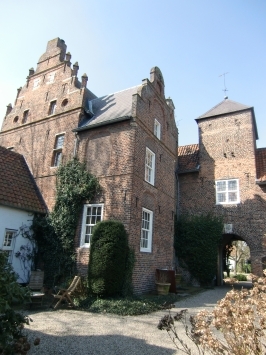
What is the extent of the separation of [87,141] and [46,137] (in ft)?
10.6

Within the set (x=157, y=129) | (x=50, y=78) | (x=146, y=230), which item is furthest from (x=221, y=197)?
(x=50, y=78)

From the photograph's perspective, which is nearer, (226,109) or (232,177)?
(232,177)

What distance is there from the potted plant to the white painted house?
6.13 meters

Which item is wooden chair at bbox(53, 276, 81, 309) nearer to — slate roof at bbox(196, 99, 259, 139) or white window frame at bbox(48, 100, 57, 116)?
white window frame at bbox(48, 100, 57, 116)

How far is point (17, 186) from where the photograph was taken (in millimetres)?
13094

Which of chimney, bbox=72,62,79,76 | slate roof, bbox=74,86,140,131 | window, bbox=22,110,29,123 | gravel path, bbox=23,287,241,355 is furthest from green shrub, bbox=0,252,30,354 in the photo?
window, bbox=22,110,29,123

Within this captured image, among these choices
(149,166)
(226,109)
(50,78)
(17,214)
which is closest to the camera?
(17,214)

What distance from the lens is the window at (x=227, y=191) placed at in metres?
17.3

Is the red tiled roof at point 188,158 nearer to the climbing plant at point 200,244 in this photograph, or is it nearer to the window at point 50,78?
the climbing plant at point 200,244

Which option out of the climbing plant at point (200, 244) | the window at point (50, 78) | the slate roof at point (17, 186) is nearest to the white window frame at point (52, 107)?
the window at point (50, 78)

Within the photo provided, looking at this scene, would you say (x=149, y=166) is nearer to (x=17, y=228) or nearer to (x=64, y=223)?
(x=64, y=223)

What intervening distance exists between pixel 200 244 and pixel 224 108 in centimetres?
1043

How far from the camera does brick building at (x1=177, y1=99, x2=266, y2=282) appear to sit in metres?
16.2

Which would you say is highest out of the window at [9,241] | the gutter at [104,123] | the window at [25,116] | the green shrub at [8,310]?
the window at [25,116]
